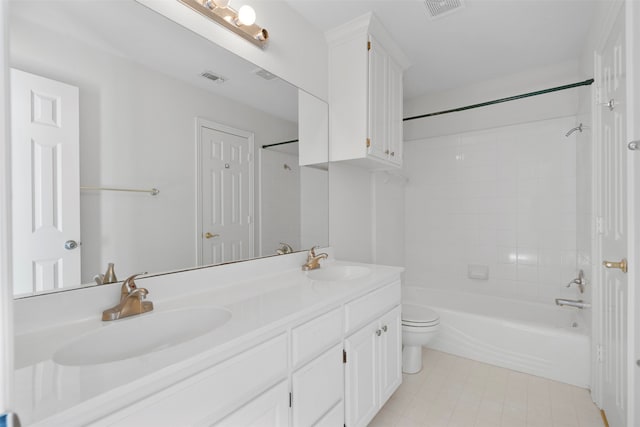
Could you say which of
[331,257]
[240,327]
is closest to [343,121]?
[331,257]

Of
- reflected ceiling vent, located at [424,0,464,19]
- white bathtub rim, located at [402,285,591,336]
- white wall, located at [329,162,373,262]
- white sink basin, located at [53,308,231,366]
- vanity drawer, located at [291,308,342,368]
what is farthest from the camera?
white wall, located at [329,162,373,262]

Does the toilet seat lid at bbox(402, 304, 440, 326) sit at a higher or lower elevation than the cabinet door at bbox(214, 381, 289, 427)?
lower

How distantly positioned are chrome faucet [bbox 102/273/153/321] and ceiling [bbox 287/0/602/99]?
1732 millimetres

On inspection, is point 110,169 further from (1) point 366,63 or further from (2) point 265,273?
(1) point 366,63

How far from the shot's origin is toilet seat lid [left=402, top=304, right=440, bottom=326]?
220 centimetres

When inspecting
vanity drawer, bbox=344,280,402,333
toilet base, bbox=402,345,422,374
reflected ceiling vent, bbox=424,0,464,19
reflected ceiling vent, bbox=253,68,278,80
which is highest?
reflected ceiling vent, bbox=424,0,464,19

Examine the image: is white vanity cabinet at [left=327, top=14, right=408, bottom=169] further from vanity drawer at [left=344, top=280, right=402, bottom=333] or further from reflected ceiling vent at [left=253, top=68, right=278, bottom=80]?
vanity drawer at [left=344, top=280, right=402, bottom=333]

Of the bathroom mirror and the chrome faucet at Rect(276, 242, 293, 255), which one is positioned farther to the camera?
the chrome faucet at Rect(276, 242, 293, 255)

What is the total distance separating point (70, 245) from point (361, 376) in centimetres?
131

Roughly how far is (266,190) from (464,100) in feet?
7.82

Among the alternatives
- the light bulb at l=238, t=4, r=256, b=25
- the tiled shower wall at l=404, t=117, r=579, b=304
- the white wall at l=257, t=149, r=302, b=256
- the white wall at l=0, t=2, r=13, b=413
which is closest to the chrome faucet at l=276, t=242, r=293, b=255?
the white wall at l=257, t=149, r=302, b=256

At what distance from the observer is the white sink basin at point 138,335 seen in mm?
816

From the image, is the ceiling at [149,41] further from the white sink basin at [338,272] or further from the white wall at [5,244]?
the white sink basin at [338,272]

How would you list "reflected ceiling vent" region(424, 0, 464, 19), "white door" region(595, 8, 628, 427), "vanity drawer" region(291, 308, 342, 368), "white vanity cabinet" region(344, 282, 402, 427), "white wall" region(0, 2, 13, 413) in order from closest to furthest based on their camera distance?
"white wall" region(0, 2, 13, 413) < "vanity drawer" region(291, 308, 342, 368) < "white door" region(595, 8, 628, 427) < "white vanity cabinet" region(344, 282, 402, 427) < "reflected ceiling vent" region(424, 0, 464, 19)
